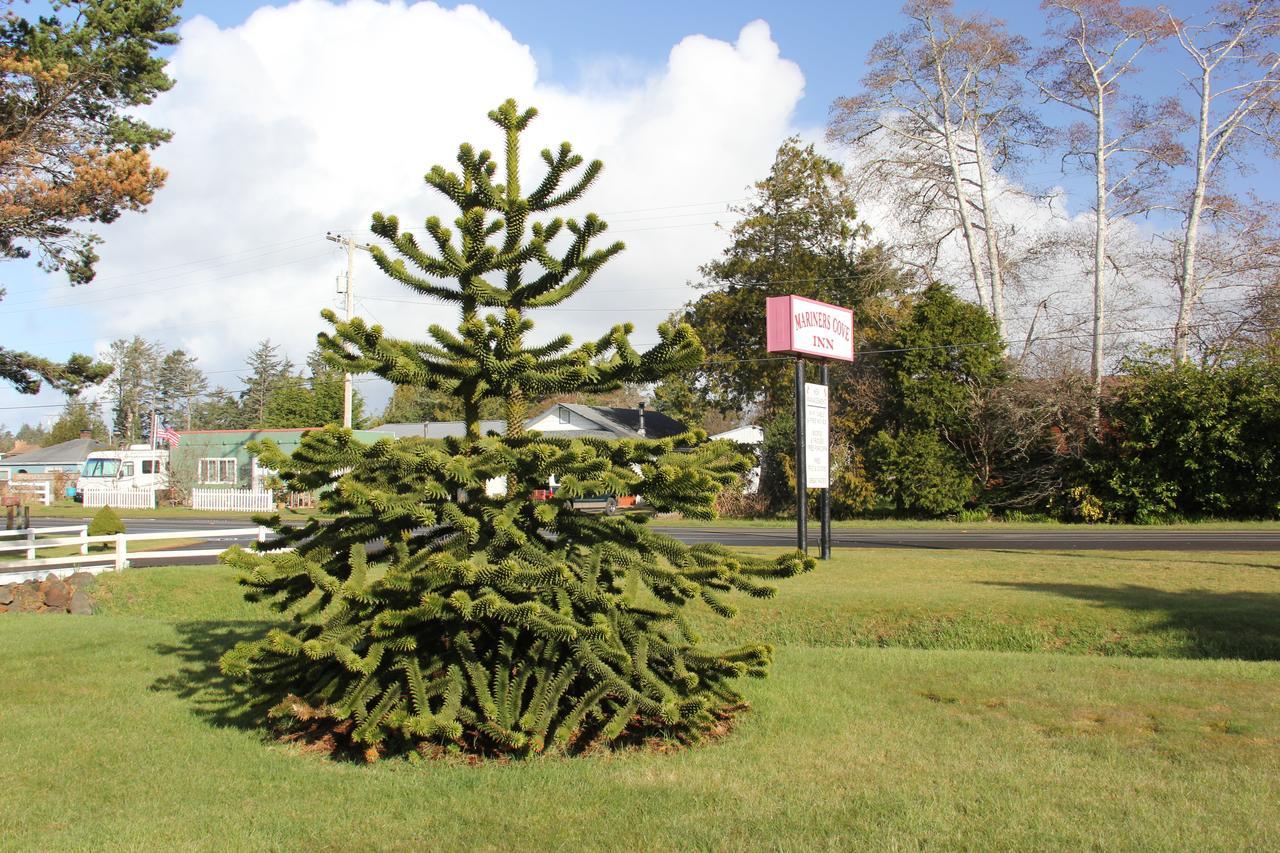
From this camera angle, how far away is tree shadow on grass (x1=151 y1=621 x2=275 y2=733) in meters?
6.99

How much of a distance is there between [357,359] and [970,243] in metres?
32.7

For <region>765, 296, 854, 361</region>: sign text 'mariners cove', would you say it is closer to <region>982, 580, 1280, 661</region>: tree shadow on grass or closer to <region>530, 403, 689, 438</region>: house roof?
<region>982, 580, 1280, 661</region>: tree shadow on grass

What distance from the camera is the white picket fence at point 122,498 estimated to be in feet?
158

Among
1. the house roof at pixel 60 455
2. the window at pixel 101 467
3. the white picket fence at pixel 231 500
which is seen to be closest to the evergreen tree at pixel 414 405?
the house roof at pixel 60 455

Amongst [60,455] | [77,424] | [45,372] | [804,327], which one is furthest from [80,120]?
[77,424]

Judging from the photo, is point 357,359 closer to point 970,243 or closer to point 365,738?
point 365,738

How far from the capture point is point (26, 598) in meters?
14.5

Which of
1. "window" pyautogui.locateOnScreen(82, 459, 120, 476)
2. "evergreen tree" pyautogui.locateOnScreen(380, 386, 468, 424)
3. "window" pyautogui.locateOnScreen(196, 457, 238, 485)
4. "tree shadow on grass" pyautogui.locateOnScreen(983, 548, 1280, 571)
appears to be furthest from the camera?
"evergreen tree" pyautogui.locateOnScreen(380, 386, 468, 424)

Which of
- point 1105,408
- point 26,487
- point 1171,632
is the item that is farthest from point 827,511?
point 26,487

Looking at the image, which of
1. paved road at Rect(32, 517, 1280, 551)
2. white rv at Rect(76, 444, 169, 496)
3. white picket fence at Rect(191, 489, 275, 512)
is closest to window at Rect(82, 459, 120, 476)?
white rv at Rect(76, 444, 169, 496)

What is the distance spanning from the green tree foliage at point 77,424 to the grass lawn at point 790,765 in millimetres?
97622

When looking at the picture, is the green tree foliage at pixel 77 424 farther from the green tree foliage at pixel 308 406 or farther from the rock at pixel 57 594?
the rock at pixel 57 594

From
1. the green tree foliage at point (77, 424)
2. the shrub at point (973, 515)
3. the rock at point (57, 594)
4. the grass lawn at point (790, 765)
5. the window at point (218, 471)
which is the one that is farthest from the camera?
the green tree foliage at point (77, 424)

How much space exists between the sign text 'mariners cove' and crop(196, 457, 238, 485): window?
1630 inches
